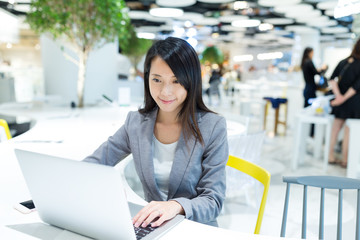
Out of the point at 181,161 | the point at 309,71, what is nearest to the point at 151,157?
the point at 181,161

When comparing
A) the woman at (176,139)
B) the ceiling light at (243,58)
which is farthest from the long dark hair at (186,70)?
the ceiling light at (243,58)

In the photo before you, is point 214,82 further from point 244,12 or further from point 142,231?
point 142,231

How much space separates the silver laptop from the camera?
782 mm

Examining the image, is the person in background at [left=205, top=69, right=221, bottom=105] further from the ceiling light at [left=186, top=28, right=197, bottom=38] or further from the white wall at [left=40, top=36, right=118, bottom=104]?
the ceiling light at [left=186, top=28, right=197, bottom=38]

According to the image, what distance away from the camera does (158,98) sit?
52.9 inches

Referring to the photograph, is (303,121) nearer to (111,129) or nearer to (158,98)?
(111,129)

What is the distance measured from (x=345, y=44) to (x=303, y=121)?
19116 mm

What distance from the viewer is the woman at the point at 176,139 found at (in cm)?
128

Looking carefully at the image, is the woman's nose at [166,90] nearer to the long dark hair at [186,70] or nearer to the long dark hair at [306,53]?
the long dark hair at [186,70]

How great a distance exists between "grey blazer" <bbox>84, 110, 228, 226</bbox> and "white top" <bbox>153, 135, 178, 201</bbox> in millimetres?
57

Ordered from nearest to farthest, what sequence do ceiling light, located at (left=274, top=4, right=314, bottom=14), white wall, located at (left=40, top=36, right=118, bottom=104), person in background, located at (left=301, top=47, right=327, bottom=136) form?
white wall, located at (left=40, top=36, right=118, bottom=104) → person in background, located at (left=301, top=47, right=327, bottom=136) → ceiling light, located at (left=274, top=4, right=314, bottom=14)

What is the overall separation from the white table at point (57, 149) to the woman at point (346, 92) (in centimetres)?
200

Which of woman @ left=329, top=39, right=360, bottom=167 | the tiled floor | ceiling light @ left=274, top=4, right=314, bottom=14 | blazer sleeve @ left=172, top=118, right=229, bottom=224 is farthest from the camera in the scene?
ceiling light @ left=274, top=4, right=314, bottom=14

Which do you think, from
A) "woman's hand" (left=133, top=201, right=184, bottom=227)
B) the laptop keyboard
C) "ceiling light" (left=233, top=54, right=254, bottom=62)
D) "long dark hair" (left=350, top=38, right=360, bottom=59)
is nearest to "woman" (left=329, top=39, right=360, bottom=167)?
"long dark hair" (left=350, top=38, right=360, bottom=59)
